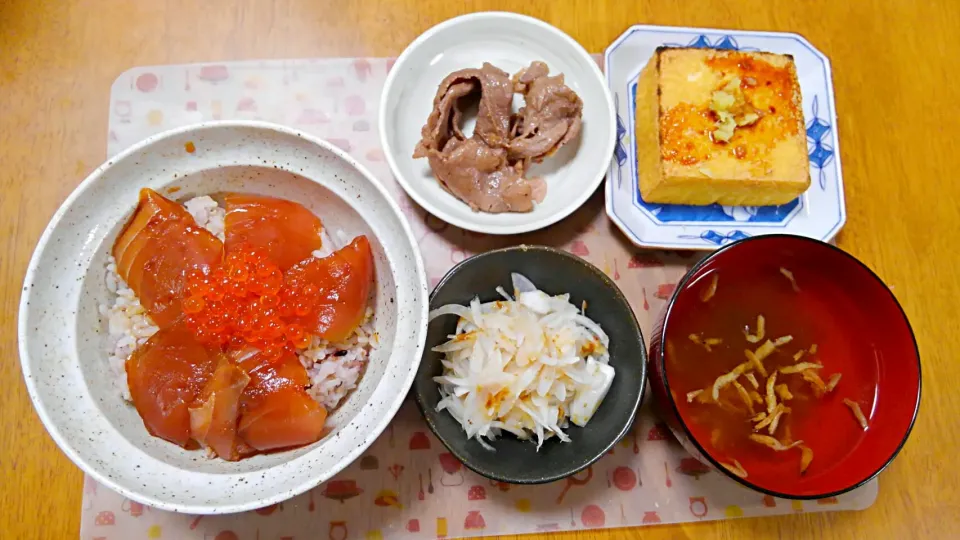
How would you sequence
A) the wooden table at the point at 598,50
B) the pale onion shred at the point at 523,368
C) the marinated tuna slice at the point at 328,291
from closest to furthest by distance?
the marinated tuna slice at the point at 328,291 < the pale onion shred at the point at 523,368 < the wooden table at the point at 598,50

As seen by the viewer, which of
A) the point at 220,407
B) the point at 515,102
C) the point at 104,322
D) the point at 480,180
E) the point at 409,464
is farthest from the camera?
the point at 515,102

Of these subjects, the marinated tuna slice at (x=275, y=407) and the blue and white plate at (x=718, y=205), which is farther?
the blue and white plate at (x=718, y=205)

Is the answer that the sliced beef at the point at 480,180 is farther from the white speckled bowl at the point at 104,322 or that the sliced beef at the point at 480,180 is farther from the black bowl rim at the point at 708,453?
the black bowl rim at the point at 708,453

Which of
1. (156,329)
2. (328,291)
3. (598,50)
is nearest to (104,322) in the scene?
(156,329)

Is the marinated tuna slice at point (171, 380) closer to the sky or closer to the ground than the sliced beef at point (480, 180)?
closer to the ground

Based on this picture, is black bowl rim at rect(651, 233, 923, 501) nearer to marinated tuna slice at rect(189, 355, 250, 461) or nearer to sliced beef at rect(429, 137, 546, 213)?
sliced beef at rect(429, 137, 546, 213)

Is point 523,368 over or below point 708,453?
over

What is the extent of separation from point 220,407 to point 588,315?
878mm

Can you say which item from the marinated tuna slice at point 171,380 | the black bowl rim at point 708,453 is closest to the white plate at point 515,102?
the black bowl rim at point 708,453

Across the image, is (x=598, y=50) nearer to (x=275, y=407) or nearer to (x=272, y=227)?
(x=272, y=227)

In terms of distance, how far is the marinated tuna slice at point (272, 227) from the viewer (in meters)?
1.38

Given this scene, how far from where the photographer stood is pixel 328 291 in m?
1.35

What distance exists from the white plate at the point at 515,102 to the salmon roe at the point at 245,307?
450 mm

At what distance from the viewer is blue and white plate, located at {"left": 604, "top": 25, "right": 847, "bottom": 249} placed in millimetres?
1708
